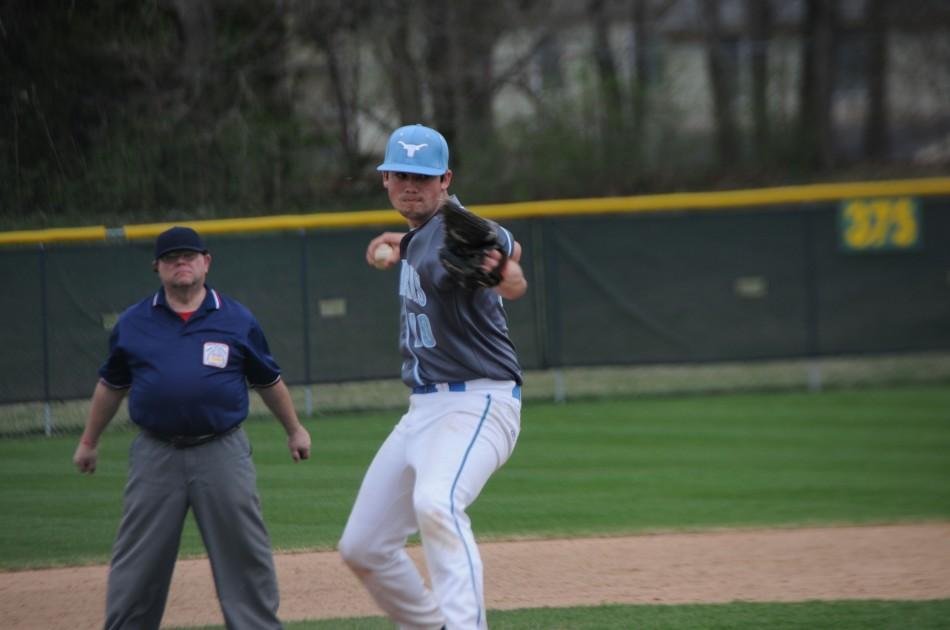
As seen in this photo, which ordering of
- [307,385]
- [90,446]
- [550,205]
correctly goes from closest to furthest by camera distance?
[90,446] → [307,385] → [550,205]

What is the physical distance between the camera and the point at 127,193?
34.6ft

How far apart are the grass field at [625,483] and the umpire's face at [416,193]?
6.56 feet

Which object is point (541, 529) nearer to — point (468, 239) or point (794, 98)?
point (468, 239)

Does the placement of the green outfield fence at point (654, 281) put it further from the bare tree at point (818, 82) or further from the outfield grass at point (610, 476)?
the bare tree at point (818, 82)

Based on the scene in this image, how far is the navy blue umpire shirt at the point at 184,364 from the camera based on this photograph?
15.4 ft

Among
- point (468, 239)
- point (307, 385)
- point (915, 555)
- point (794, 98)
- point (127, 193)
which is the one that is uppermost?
point (794, 98)

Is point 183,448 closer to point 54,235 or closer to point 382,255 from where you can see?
point 382,255

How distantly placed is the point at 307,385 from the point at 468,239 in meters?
7.53

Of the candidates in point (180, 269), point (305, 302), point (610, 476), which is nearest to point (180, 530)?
point (180, 269)

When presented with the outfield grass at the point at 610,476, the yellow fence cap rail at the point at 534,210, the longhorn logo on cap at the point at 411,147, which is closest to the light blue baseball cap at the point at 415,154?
the longhorn logo on cap at the point at 411,147

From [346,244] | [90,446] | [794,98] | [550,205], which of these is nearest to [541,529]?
[90,446]

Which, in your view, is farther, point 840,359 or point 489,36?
point 489,36

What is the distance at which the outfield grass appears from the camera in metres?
8.09

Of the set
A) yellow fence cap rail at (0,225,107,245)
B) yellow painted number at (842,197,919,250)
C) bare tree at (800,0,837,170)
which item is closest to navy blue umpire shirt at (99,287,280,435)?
yellow fence cap rail at (0,225,107,245)
